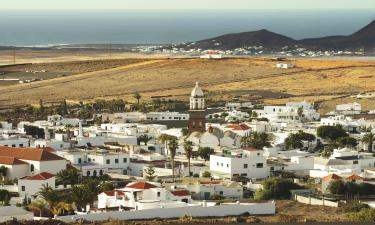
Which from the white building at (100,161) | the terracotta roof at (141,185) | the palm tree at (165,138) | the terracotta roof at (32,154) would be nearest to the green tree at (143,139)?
the palm tree at (165,138)

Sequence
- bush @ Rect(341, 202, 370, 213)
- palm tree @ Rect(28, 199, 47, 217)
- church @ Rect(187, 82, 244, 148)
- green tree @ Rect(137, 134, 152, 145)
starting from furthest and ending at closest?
green tree @ Rect(137, 134, 152, 145)
church @ Rect(187, 82, 244, 148)
bush @ Rect(341, 202, 370, 213)
palm tree @ Rect(28, 199, 47, 217)

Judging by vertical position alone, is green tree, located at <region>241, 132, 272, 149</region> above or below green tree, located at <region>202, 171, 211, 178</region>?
above

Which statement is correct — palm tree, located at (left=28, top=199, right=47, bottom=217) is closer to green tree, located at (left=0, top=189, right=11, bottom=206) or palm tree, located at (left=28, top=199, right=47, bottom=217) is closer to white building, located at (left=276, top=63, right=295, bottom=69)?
green tree, located at (left=0, top=189, right=11, bottom=206)

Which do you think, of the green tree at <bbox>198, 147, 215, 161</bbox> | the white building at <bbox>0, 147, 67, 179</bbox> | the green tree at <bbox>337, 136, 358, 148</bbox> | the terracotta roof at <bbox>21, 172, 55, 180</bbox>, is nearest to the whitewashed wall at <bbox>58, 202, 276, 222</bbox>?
the terracotta roof at <bbox>21, 172, 55, 180</bbox>

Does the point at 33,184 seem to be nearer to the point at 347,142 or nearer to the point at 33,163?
the point at 33,163

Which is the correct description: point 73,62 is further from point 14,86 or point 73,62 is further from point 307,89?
point 307,89

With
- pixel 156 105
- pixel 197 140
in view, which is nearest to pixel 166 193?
pixel 197 140

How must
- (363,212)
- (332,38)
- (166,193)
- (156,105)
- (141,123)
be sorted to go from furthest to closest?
(332,38), (156,105), (141,123), (166,193), (363,212)
